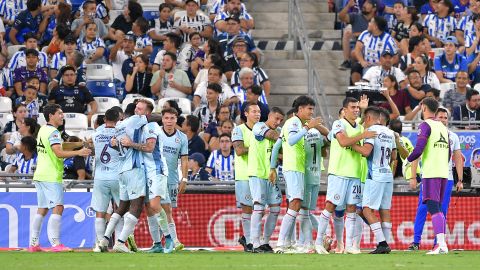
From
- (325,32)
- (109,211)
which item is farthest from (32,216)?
(325,32)

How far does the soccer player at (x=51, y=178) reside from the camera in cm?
2038

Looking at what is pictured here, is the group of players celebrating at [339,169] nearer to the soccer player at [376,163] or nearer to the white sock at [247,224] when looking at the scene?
the soccer player at [376,163]

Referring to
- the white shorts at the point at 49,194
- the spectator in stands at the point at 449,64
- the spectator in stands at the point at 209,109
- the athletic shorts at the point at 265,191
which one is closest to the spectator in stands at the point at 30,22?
the spectator in stands at the point at 209,109

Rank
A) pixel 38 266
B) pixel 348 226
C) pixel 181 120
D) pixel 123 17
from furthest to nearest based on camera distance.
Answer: pixel 123 17 → pixel 181 120 → pixel 348 226 → pixel 38 266

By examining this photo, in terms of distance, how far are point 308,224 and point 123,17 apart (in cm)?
936

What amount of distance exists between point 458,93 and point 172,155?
6711mm

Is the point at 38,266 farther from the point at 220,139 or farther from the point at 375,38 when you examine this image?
the point at 375,38

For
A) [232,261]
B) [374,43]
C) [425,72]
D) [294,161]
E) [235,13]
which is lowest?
[232,261]

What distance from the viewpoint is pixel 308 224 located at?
20.6 m

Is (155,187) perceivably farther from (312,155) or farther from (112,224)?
(312,155)

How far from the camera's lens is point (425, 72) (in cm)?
2620

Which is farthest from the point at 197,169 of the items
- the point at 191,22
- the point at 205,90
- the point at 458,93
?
the point at 191,22

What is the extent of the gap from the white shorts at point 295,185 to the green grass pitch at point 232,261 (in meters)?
1.26

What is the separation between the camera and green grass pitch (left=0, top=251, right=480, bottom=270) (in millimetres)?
16266
